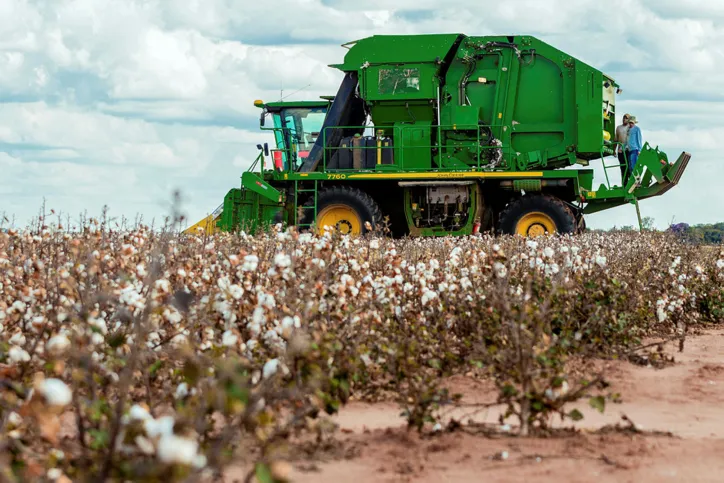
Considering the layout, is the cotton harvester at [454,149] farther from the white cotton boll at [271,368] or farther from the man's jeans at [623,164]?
the white cotton boll at [271,368]


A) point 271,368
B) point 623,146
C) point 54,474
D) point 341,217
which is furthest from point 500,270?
point 623,146

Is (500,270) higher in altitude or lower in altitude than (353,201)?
lower

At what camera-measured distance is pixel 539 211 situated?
72.6ft

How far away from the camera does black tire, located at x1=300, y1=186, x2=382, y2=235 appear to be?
73.7ft

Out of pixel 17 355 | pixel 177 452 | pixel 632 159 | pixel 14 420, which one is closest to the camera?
pixel 177 452

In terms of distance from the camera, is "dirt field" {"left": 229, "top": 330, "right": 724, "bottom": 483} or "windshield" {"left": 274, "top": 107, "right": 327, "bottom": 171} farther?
"windshield" {"left": 274, "top": 107, "right": 327, "bottom": 171}

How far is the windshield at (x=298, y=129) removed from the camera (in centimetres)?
2394

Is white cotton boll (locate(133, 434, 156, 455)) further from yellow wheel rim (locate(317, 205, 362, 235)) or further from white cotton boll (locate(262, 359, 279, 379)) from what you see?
yellow wheel rim (locate(317, 205, 362, 235))

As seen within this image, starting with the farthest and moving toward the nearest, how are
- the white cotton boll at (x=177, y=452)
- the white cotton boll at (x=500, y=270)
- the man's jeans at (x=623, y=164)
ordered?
the man's jeans at (x=623, y=164), the white cotton boll at (x=500, y=270), the white cotton boll at (x=177, y=452)

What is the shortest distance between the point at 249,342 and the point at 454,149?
16.9m

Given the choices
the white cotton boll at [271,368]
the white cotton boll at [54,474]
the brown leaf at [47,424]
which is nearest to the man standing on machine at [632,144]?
the white cotton boll at [271,368]

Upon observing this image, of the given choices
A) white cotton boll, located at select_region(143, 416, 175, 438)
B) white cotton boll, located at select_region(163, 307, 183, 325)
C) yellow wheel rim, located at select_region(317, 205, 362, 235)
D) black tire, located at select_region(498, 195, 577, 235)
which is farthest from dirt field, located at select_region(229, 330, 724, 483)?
yellow wheel rim, located at select_region(317, 205, 362, 235)

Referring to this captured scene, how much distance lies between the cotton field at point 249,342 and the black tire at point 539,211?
10.3m

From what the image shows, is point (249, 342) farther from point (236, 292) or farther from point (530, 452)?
point (530, 452)
